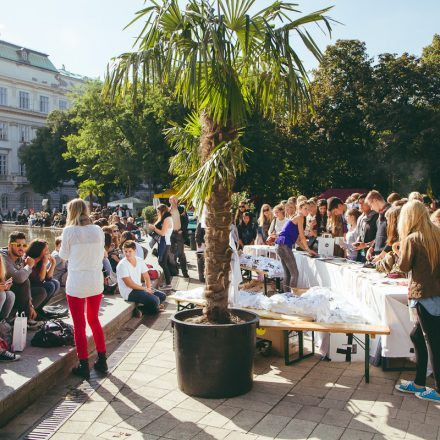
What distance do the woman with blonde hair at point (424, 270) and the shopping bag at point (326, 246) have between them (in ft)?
14.7

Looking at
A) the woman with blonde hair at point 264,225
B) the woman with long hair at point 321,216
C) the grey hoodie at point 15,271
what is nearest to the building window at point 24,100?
the woman with blonde hair at point 264,225

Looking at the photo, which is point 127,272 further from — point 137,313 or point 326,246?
point 326,246

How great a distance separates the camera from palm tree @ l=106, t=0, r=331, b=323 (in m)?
5.18

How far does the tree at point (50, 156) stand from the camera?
55.3 meters

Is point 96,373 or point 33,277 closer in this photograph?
point 96,373

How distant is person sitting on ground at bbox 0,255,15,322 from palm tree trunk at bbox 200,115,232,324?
2.51 meters

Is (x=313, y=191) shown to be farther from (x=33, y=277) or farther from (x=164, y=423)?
(x=164, y=423)

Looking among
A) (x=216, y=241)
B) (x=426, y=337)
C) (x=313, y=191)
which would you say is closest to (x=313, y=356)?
(x=426, y=337)

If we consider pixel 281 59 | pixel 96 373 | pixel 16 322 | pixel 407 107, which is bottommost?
pixel 96 373

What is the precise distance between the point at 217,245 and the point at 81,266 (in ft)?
4.92

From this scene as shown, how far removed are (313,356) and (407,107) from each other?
82.9 ft

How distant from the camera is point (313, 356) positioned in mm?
6910

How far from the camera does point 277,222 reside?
12375 millimetres

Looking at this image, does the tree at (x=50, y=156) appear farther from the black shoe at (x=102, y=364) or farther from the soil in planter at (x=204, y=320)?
the soil in planter at (x=204, y=320)
